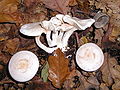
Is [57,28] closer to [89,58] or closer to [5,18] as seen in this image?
[89,58]

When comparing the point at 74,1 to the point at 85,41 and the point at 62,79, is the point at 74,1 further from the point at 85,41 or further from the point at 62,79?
the point at 62,79

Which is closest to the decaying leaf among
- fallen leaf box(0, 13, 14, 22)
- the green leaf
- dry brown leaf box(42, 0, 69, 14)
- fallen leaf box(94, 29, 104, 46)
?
fallen leaf box(94, 29, 104, 46)

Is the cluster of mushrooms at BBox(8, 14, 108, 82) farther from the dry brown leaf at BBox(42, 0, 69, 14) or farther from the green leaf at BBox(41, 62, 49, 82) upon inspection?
the dry brown leaf at BBox(42, 0, 69, 14)

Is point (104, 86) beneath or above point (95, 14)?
beneath

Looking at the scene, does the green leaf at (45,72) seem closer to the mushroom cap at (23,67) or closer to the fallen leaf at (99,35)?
the mushroom cap at (23,67)

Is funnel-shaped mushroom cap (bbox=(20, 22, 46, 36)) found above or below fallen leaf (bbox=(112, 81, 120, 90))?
above

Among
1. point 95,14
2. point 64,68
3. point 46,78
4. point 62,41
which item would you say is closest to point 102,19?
point 95,14

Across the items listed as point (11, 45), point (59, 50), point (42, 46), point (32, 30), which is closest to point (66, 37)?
point (59, 50)
